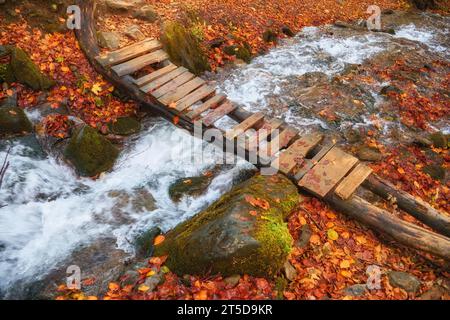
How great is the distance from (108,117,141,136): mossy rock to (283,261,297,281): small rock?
3994mm

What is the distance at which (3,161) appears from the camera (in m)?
5.21

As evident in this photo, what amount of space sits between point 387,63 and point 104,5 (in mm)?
7886

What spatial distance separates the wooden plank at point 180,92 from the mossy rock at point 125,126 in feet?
2.59

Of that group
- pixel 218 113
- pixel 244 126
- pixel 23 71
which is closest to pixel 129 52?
pixel 23 71

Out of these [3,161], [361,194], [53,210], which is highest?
[3,161]

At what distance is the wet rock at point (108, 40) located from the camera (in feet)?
23.8

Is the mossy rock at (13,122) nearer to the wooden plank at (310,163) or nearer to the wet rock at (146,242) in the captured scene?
the wet rock at (146,242)

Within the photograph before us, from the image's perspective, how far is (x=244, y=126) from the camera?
589 centimetres

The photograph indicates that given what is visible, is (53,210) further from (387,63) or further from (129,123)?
(387,63)

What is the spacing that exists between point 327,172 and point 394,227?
3.83ft

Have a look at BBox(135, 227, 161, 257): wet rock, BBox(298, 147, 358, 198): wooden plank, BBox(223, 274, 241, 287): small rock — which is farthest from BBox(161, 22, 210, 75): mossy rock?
BBox(223, 274, 241, 287): small rock

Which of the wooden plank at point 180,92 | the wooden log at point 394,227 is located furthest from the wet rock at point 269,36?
the wooden log at point 394,227

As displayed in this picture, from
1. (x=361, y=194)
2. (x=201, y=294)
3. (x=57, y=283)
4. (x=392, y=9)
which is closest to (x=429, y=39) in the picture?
(x=392, y=9)

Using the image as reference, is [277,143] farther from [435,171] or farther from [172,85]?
[435,171]
